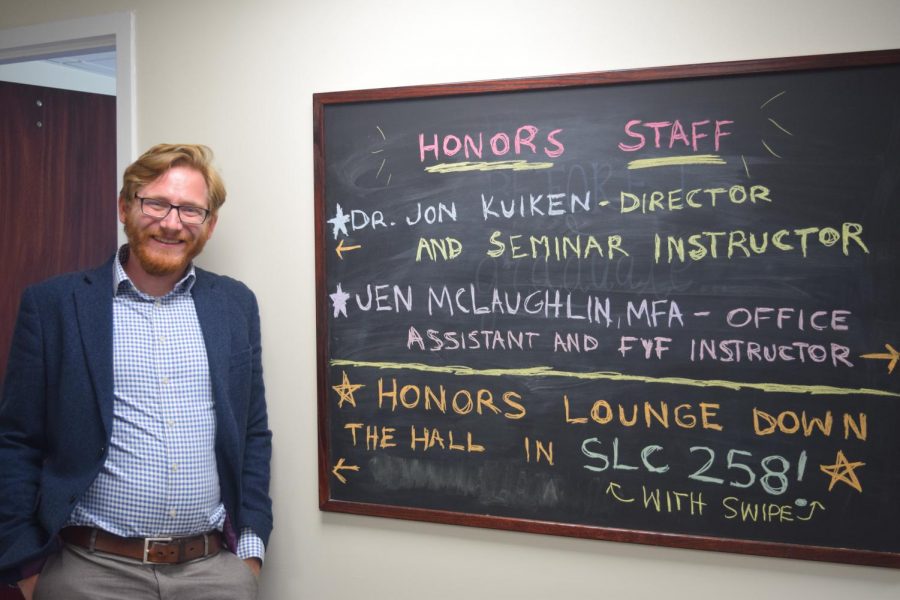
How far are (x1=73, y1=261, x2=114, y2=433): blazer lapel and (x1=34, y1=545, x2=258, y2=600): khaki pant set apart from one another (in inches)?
12.9

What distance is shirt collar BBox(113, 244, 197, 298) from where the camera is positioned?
1.80 meters

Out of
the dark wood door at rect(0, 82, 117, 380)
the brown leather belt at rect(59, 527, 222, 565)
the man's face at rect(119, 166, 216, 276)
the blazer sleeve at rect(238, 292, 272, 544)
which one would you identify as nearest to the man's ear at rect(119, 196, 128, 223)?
the man's face at rect(119, 166, 216, 276)

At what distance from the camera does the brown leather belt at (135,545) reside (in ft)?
5.54

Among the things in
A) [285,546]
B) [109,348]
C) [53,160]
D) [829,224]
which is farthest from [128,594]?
[829,224]

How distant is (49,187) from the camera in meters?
2.60

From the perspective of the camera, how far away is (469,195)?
6.08 feet

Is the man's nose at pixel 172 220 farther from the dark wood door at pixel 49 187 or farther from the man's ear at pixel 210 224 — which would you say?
the dark wood door at pixel 49 187

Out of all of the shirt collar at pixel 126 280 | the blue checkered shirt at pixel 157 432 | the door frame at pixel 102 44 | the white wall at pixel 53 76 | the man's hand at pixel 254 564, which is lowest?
the man's hand at pixel 254 564

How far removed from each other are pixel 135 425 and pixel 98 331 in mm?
250

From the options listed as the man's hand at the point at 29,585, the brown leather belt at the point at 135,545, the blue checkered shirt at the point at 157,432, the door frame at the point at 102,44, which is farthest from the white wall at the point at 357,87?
the man's hand at the point at 29,585

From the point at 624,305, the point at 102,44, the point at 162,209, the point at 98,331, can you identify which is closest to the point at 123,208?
the point at 162,209

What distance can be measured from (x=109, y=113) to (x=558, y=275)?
6.59 feet

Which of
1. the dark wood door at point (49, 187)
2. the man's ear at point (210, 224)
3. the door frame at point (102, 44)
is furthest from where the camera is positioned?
the dark wood door at point (49, 187)

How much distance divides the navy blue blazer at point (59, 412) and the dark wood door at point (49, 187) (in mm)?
963
